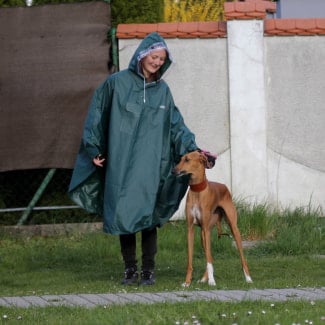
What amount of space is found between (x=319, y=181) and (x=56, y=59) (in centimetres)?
342

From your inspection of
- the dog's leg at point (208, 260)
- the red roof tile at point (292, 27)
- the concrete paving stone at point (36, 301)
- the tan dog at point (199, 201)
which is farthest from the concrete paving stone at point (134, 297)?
the red roof tile at point (292, 27)

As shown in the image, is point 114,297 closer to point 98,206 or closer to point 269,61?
point 98,206

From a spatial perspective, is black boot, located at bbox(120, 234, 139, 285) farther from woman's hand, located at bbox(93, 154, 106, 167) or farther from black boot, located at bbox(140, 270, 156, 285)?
woman's hand, located at bbox(93, 154, 106, 167)

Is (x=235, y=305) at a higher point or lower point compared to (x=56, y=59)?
lower

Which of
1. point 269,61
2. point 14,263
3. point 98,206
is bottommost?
point 14,263

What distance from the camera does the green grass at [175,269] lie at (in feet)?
17.5

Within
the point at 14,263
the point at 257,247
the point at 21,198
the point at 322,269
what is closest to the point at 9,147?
the point at 21,198

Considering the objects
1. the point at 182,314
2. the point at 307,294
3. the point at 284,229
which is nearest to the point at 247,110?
the point at 284,229

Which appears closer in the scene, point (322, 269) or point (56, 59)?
point (322, 269)

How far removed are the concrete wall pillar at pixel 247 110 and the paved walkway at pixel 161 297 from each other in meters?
4.12

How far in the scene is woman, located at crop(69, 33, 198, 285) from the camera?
24.3ft

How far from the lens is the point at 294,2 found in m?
18.8

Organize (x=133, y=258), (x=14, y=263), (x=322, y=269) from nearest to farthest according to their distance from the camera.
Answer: (x=133, y=258) < (x=322, y=269) < (x=14, y=263)

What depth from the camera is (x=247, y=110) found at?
10.9 m
